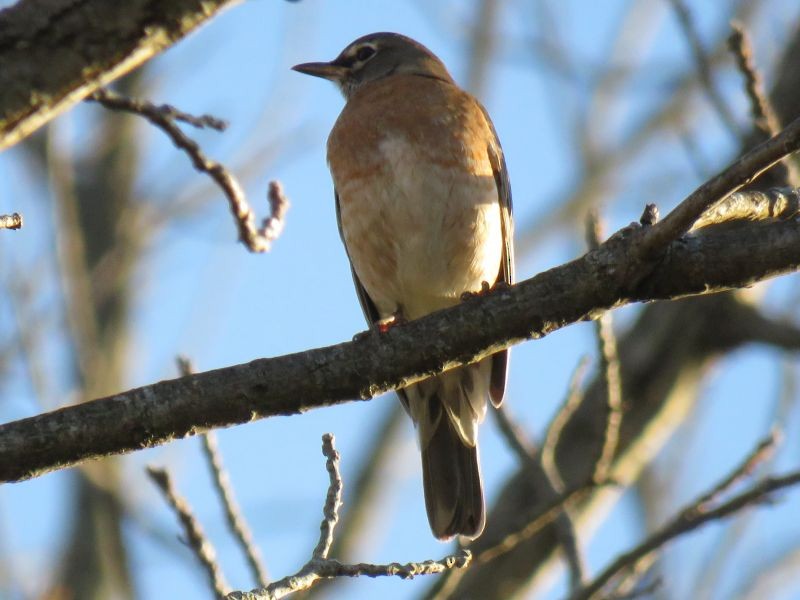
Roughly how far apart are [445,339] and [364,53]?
4726mm

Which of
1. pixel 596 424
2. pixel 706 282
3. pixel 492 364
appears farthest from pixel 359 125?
pixel 706 282

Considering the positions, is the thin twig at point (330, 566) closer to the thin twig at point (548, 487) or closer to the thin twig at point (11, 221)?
the thin twig at point (11, 221)

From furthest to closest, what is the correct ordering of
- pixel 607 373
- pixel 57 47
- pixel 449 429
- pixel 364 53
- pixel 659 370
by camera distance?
pixel 364 53, pixel 659 370, pixel 449 429, pixel 607 373, pixel 57 47

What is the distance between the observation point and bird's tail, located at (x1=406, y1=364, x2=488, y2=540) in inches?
246

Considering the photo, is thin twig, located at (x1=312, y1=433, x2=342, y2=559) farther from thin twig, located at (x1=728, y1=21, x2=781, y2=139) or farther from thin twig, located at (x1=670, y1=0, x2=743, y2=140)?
thin twig, located at (x1=670, y1=0, x2=743, y2=140)

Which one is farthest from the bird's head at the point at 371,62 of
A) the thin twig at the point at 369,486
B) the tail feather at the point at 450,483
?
the thin twig at the point at 369,486

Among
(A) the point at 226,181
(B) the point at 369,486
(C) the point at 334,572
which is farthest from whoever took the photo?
(B) the point at 369,486

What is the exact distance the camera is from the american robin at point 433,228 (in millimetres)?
5906

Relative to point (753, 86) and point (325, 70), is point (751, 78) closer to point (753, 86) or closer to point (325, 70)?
point (753, 86)

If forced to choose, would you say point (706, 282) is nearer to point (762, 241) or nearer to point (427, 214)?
point (762, 241)

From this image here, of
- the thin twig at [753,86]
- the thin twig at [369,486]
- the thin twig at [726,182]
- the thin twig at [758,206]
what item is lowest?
the thin twig at [726,182]

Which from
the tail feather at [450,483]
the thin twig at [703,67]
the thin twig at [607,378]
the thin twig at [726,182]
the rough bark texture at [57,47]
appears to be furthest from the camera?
the tail feather at [450,483]

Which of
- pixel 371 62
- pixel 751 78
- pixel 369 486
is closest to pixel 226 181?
pixel 751 78

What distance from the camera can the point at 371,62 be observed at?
7.87 m
